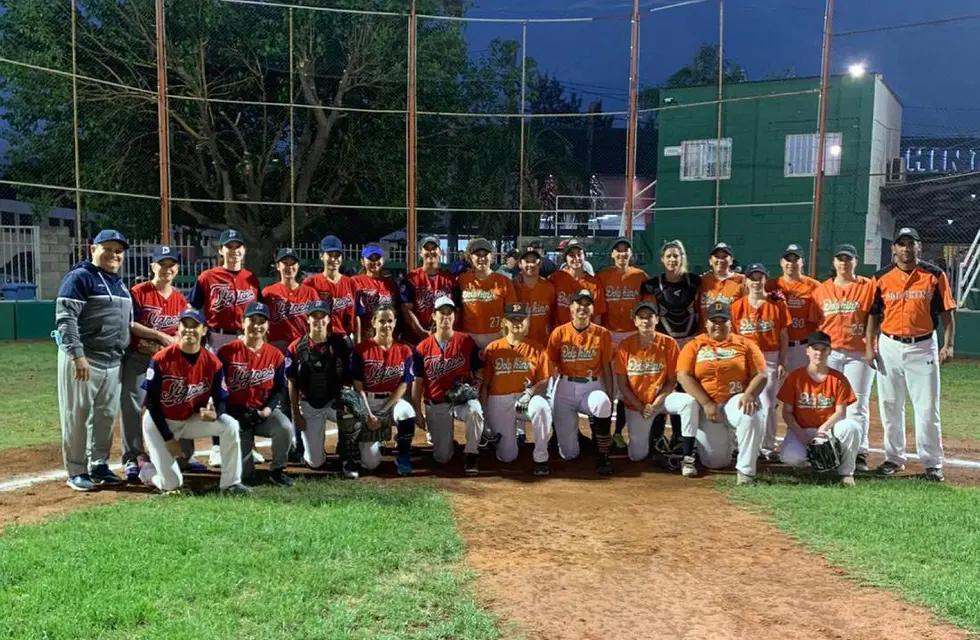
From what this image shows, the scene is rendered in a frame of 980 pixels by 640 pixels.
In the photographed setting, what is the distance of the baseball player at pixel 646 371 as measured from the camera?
6176 millimetres

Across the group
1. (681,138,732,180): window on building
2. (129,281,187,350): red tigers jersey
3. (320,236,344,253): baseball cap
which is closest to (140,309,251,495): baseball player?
(129,281,187,350): red tigers jersey

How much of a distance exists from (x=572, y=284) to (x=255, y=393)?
3.02 meters

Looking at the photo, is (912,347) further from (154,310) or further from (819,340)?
(154,310)

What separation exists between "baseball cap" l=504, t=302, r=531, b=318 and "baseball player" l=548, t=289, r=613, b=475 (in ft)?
1.15

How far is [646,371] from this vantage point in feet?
20.6

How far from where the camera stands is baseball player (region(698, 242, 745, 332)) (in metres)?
6.59

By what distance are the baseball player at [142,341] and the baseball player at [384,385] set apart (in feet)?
4.53

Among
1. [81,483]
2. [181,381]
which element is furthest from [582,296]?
[81,483]

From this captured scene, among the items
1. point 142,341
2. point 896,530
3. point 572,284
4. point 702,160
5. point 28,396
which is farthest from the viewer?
point 702,160

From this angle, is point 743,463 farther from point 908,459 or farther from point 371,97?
point 371,97

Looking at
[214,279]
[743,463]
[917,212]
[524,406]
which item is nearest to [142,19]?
[214,279]

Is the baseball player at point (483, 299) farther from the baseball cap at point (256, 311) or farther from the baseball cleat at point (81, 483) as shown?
the baseball cleat at point (81, 483)

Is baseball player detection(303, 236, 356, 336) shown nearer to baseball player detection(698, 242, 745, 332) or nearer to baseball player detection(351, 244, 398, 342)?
baseball player detection(351, 244, 398, 342)

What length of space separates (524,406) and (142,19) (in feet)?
56.7
